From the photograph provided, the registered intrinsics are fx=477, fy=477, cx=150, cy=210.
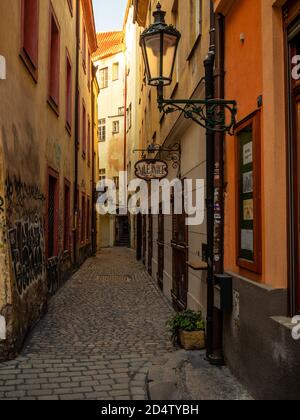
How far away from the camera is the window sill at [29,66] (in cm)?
737

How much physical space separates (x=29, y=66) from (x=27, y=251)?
9.96 ft

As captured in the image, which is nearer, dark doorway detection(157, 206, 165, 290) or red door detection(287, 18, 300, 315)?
red door detection(287, 18, 300, 315)

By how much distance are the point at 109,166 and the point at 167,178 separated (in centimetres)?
2760

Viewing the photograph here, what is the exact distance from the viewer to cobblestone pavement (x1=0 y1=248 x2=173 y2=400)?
16.3ft

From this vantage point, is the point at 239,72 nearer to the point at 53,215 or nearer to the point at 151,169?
the point at 151,169

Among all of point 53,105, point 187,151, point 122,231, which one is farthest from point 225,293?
point 122,231

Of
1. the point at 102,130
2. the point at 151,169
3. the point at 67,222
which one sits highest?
the point at 102,130

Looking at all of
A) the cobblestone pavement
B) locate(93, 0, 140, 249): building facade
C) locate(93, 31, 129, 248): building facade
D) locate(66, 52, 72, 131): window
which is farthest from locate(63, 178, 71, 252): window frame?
locate(93, 31, 129, 248): building facade

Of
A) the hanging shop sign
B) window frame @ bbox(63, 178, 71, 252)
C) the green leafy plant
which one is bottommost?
the green leafy plant

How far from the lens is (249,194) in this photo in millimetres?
4516

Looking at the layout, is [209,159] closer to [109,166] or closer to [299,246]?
[299,246]

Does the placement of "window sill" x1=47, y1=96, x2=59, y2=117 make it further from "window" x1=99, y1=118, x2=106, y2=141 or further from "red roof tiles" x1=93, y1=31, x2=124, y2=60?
"red roof tiles" x1=93, y1=31, x2=124, y2=60

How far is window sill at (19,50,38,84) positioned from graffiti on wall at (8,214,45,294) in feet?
7.87

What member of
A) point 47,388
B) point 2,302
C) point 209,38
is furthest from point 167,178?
point 47,388
